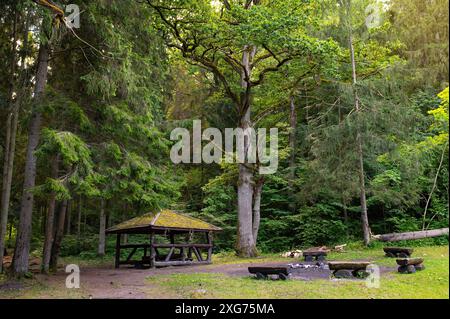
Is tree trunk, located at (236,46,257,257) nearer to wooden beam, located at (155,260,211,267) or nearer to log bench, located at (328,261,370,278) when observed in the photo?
wooden beam, located at (155,260,211,267)

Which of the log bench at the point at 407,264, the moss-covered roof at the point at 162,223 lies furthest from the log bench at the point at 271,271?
the moss-covered roof at the point at 162,223

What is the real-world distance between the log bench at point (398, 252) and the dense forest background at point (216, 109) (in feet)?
9.43

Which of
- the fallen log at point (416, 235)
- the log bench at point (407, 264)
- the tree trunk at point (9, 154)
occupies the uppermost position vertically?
the tree trunk at point (9, 154)

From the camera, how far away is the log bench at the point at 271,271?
9406 millimetres

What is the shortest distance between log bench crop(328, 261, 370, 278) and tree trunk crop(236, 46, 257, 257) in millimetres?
8247

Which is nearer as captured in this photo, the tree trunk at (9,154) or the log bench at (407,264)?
the log bench at (407,264)

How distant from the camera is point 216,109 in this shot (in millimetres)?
24875

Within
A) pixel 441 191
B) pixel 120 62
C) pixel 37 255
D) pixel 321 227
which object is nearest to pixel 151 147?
pixel 120 62

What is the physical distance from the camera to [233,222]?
24.2 metres

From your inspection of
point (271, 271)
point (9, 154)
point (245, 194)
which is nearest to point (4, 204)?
point (9, 154)

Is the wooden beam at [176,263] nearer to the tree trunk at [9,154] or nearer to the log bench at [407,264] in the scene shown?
the tree trunk at [9,154]

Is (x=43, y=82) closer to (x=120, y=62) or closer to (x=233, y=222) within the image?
(x=120, y=62)

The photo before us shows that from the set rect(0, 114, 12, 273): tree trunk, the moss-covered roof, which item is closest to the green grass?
the moss-covered roof

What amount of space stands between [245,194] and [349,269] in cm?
912
